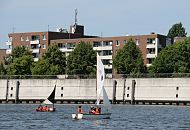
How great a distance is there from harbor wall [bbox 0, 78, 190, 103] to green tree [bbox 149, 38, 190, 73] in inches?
538

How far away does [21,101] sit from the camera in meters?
164

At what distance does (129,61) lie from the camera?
166250mm

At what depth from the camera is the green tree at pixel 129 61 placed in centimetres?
16612

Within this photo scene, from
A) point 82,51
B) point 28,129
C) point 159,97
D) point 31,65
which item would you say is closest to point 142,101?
point 159,97

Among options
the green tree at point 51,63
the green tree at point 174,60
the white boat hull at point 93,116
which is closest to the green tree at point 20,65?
the green tree at point 51,63

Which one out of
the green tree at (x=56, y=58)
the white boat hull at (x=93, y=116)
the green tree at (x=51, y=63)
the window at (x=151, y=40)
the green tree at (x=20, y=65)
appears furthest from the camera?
the window at (x=151, y=40)

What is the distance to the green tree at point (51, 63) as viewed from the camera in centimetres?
17200

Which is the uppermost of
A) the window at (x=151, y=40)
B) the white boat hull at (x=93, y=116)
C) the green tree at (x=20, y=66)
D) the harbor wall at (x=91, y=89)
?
the window at (x=151, y=40)

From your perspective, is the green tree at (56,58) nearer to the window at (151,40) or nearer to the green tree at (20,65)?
the green tree at (20,65)

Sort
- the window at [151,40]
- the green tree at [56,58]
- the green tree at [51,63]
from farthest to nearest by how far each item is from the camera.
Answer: the window at [151,40], the green tree at [56,58], the green tree at [51,63]

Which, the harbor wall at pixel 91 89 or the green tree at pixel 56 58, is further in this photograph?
the green tree at pixel 56 58

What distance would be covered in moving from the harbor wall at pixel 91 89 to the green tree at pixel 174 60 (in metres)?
13.7

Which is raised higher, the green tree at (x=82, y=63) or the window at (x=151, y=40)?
the window at (x=151, y=40)

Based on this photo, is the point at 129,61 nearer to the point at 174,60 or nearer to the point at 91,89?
the point at 174,60
